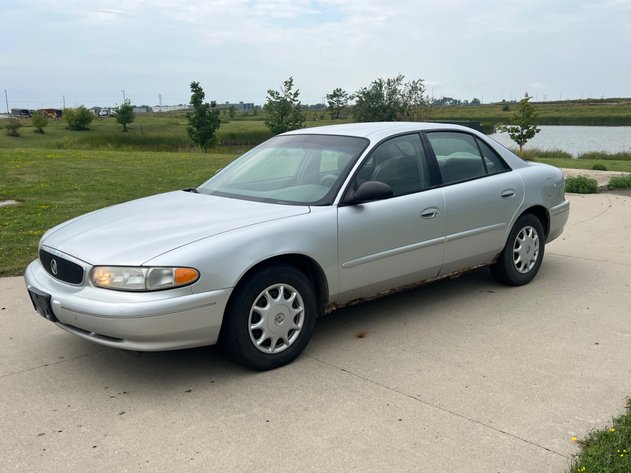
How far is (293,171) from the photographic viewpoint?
4914 millimetres

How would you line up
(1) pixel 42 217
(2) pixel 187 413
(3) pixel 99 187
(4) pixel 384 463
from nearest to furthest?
(4) pixel 384 463, (2) pixel 187 413, (1) pixel 42 217, (3) pixel 99 187

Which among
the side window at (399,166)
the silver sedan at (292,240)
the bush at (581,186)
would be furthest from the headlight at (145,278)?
the bush at (581,186)

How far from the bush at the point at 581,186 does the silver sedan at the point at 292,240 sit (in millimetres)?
6639

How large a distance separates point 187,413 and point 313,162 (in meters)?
2.25

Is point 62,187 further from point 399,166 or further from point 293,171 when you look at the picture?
point 399,166

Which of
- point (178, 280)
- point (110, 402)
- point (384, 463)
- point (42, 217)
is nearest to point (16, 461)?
point (110, 402)

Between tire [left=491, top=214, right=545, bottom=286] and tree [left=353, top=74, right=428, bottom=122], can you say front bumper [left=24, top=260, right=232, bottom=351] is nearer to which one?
tire [left=491, top=214, right=545, bottom=286]

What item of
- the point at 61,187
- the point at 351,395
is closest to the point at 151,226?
the point at 351,395

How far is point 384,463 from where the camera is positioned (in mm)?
2928

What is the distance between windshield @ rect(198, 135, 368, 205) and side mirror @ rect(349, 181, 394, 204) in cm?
19

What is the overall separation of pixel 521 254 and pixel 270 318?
291 centimetres

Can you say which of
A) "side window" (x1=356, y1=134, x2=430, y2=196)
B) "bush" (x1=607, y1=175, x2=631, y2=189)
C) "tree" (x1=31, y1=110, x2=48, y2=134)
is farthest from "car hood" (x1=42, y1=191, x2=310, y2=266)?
"tree" (x1=31, y1=110, x2=48, y2=134)

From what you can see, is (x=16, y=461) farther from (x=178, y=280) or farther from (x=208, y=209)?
(x=208, y=209)

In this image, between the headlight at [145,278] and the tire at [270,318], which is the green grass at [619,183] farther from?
the headlight at [145,278]
